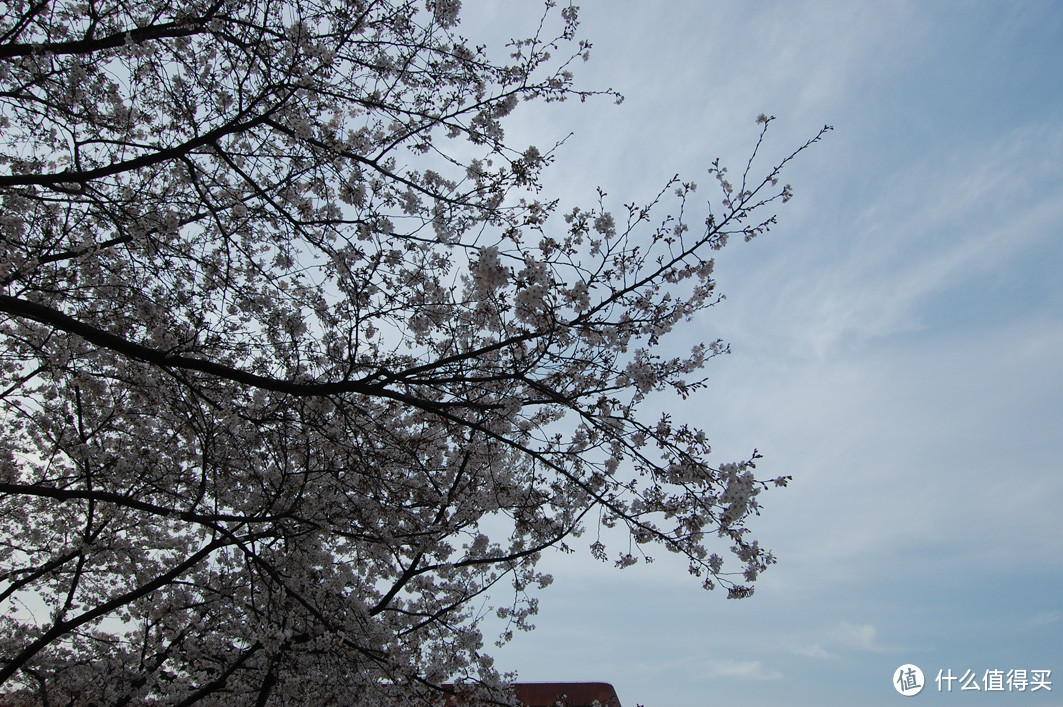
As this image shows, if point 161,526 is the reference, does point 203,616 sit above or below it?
below

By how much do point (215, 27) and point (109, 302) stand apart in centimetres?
241

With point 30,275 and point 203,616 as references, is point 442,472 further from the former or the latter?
Result: point 30,275

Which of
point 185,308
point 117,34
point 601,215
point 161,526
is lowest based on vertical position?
point 161,526

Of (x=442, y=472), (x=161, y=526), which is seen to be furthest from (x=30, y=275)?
(x=161, y=526)

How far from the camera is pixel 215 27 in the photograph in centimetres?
508

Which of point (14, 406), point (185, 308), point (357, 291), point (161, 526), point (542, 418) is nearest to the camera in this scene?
point (357, 291)

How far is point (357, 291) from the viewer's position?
470 centimetres

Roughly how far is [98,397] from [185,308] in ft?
6.31

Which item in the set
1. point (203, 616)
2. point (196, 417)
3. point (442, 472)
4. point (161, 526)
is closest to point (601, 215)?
point (442, 472)

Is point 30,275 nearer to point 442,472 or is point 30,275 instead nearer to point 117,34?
point 117,34

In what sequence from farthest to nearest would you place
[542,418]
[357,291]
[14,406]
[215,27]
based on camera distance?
[14,406], [542,418], [215,27], [357,291]

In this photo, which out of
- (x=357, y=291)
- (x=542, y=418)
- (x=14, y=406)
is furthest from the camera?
(x=14, y=406)

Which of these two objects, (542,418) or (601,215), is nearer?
(601,215)

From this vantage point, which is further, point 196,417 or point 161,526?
point 161,526
